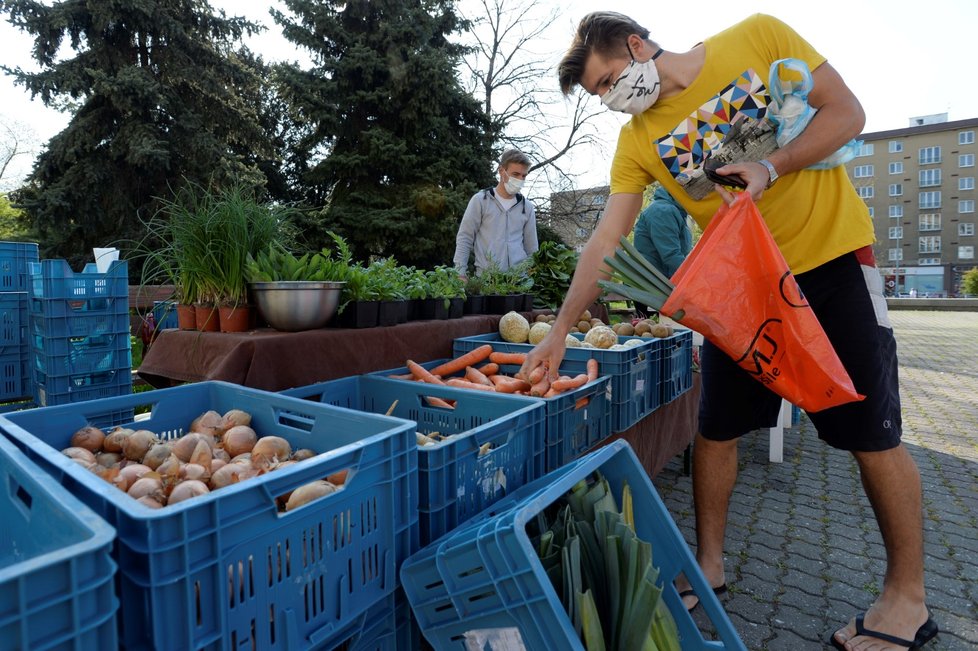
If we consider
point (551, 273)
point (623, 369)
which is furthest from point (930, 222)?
point (623, 369)

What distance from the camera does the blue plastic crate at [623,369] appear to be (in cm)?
266

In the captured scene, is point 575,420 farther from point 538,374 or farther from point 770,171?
point 770,171

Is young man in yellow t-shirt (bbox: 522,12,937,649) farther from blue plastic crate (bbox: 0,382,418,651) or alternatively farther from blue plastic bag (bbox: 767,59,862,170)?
blue plastic crate (bbox: 0,382,418,651)

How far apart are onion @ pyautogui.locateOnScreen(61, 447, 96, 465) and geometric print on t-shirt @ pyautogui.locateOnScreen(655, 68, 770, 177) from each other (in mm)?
2094

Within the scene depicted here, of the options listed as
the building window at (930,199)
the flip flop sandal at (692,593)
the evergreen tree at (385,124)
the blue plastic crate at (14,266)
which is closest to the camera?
the flip flop sandal at (692,593)

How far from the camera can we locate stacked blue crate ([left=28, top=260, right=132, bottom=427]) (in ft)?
8.53

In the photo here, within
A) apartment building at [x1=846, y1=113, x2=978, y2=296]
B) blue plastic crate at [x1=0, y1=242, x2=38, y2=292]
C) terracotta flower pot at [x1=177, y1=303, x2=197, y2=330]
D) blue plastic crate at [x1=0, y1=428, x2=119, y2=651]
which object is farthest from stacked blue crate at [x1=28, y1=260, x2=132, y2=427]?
apartment building at [x1=846, y1=113, x2=978, y2=296]

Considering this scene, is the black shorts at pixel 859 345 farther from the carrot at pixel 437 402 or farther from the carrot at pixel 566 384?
the carrot at pixel 437 402

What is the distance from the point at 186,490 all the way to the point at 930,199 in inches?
3072

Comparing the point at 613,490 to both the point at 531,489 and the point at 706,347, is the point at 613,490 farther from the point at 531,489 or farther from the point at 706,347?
the point at 706,347

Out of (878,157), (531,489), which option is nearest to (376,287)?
(531,489)

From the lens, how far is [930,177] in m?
60.8

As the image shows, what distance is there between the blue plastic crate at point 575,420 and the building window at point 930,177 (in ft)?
249

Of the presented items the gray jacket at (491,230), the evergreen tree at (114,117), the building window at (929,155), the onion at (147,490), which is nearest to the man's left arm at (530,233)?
the gray jacket at (491,230)
